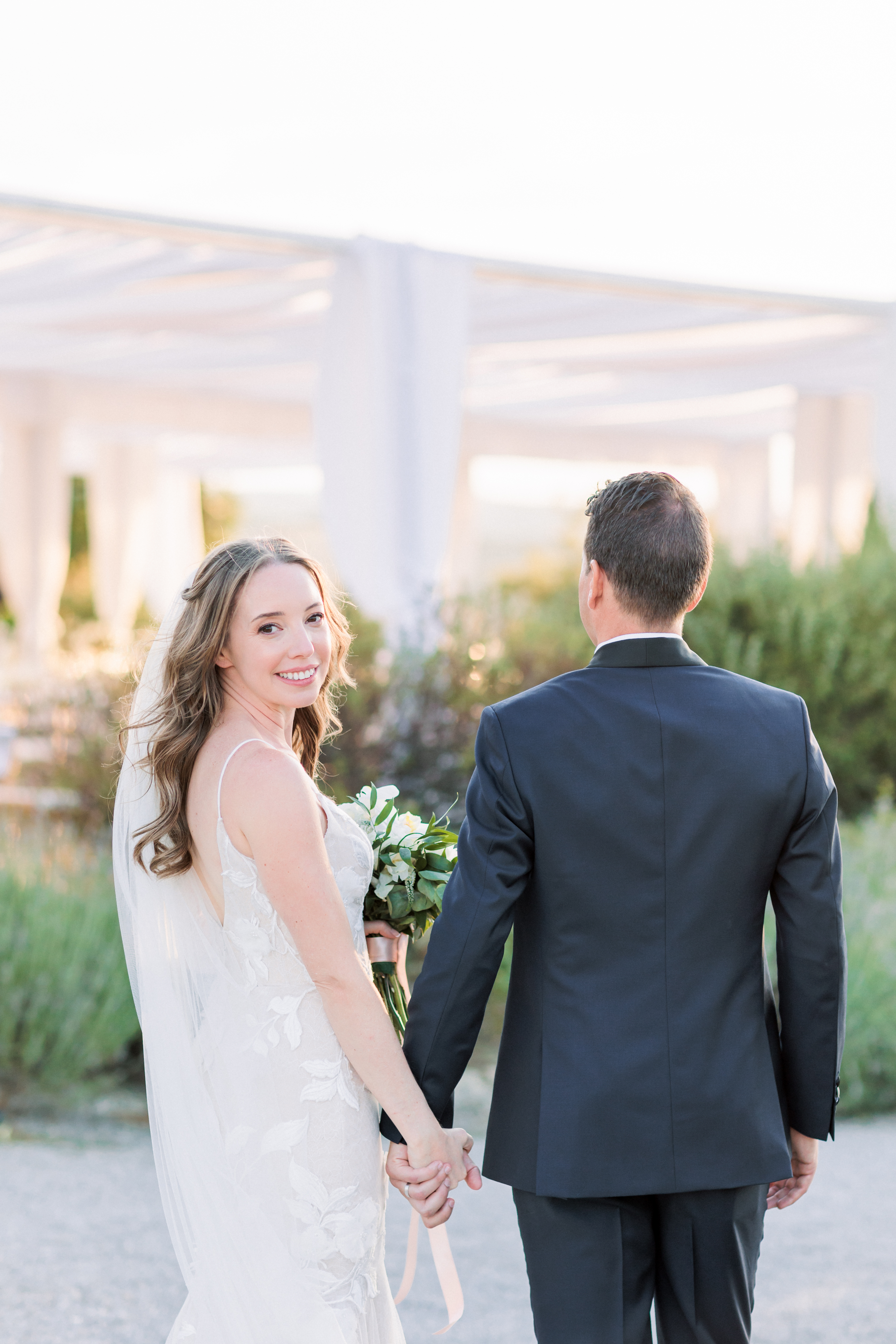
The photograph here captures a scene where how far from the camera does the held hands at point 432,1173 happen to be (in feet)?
7.36

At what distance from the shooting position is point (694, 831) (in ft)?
6.93

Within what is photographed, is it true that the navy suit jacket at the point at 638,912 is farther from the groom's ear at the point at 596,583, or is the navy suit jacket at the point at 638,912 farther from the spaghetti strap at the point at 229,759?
the spaghetti strap at the point at 229,759

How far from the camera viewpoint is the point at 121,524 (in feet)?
54.2

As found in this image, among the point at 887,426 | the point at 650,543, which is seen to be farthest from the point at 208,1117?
the point at 887,426

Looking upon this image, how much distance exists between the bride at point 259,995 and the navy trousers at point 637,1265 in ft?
0.67

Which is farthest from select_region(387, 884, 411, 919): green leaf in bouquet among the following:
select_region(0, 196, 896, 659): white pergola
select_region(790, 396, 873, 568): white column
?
select_region(790, 396, 873, 568): white column

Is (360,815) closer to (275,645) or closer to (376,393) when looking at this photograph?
(275,645)

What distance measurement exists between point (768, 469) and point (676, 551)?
15985 millimetres

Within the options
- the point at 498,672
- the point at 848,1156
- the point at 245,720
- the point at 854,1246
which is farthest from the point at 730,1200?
the point at 498,672

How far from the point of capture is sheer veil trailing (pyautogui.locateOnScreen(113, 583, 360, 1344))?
2271 millimetres

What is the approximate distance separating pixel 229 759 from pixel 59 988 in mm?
2810

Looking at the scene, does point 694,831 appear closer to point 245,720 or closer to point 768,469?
point 245,720

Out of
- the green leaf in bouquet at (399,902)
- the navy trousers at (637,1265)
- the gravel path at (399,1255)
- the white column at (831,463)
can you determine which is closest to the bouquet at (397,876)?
the green leaf in bouquet at (399,902)

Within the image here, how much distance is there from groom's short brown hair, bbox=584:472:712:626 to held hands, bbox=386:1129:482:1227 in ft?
3.16
